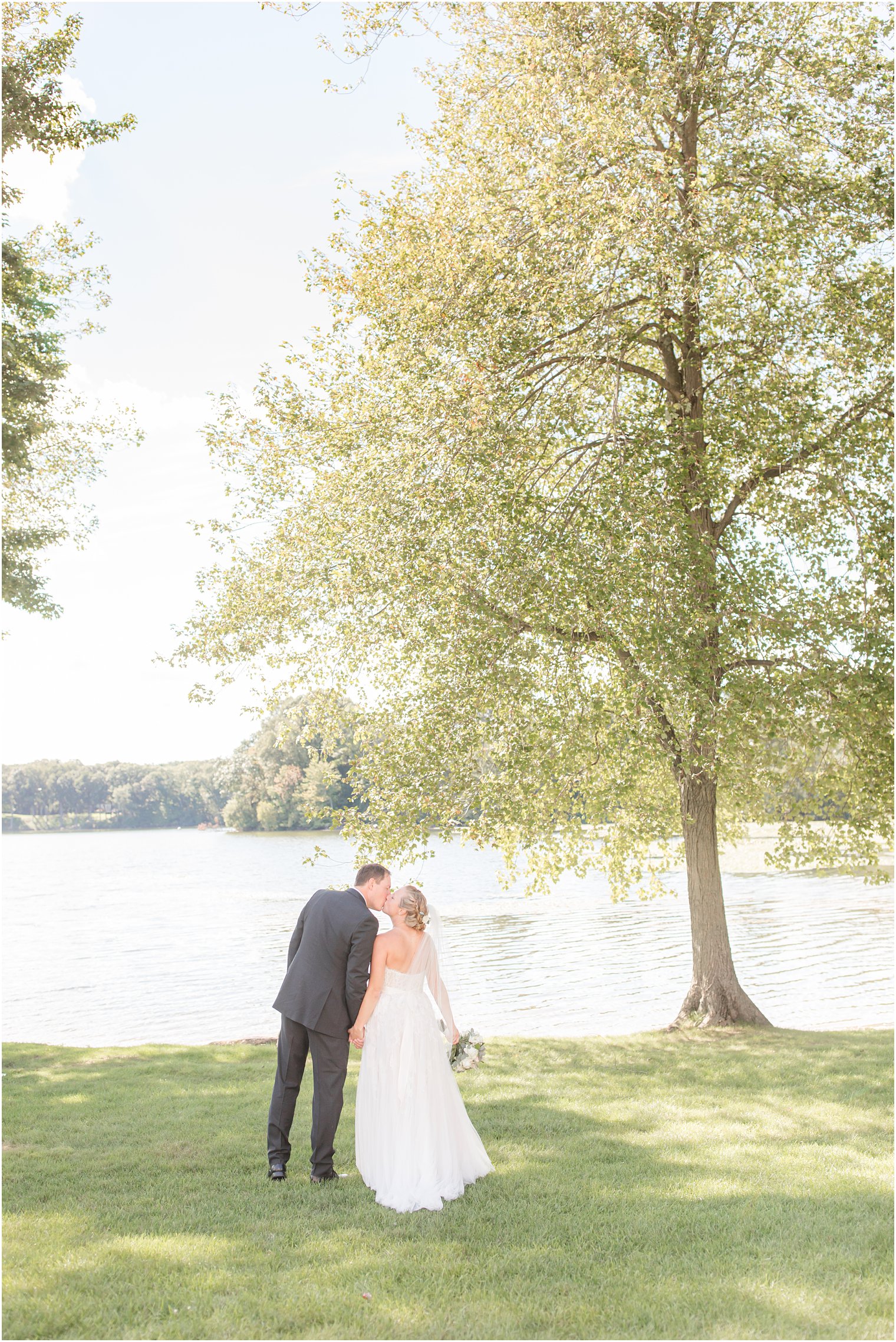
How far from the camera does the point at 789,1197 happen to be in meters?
6.58

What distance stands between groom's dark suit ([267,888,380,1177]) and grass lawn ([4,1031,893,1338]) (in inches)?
16.6

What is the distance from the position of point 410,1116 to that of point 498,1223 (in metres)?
0.99

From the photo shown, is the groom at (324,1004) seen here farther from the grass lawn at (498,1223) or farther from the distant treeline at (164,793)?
the distant treeline at (164,793)

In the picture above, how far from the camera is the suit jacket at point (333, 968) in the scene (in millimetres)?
7199

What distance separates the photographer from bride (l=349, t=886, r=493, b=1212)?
21.9 ft

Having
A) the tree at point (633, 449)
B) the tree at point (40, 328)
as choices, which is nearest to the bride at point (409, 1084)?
the tree at point (633, 449)

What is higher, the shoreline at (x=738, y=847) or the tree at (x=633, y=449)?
the tree at (x=633, y=449)

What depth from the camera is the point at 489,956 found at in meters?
25.1

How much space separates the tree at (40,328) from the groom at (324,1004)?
7.37 m

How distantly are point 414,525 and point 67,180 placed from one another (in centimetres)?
669

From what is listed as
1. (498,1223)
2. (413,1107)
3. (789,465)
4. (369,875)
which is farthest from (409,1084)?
(789,465)

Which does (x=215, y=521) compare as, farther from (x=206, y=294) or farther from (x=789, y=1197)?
(x=789, y=1197)

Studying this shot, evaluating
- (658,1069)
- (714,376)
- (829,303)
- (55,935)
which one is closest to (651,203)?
(829,303)

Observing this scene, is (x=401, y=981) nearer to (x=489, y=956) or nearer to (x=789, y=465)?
(x=789, y=465)
